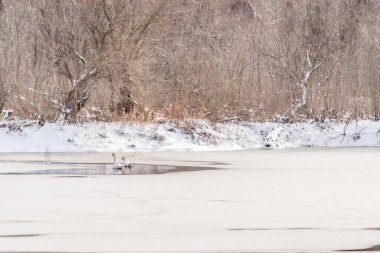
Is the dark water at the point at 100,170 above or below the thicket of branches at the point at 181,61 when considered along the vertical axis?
below

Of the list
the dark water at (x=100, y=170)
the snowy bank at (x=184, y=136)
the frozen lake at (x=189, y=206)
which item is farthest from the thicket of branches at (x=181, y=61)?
the dark water at (x=100, y=170)

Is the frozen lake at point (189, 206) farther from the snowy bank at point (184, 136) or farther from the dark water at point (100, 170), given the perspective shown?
the snowy bank at point (184, 136)

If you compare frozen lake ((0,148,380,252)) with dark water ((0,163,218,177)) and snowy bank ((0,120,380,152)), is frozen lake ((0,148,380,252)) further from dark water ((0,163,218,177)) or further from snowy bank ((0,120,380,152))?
snowy bank ((0,120,380,152))

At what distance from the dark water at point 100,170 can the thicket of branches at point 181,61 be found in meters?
6.14

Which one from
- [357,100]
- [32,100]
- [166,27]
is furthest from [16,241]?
[357,100]

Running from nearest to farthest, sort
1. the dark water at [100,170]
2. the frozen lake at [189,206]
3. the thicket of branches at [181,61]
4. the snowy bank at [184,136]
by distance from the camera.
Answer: the frozen lake at [189,206] → the dark water at [100,170] → the snowy bank at [184,136] → the thicket of branches at [181,61]

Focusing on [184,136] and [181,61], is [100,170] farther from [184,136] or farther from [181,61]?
[181,61]

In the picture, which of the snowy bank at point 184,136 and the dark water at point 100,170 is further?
the snowy bank at point 184,136

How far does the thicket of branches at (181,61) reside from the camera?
20938 mm

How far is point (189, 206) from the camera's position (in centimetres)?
924

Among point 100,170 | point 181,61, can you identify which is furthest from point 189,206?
point 181,61

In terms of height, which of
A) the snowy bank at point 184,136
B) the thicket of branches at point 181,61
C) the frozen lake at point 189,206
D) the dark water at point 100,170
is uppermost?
the thicket of branches at point 181,61

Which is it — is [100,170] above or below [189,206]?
above

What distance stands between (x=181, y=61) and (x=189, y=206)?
13772 mm
